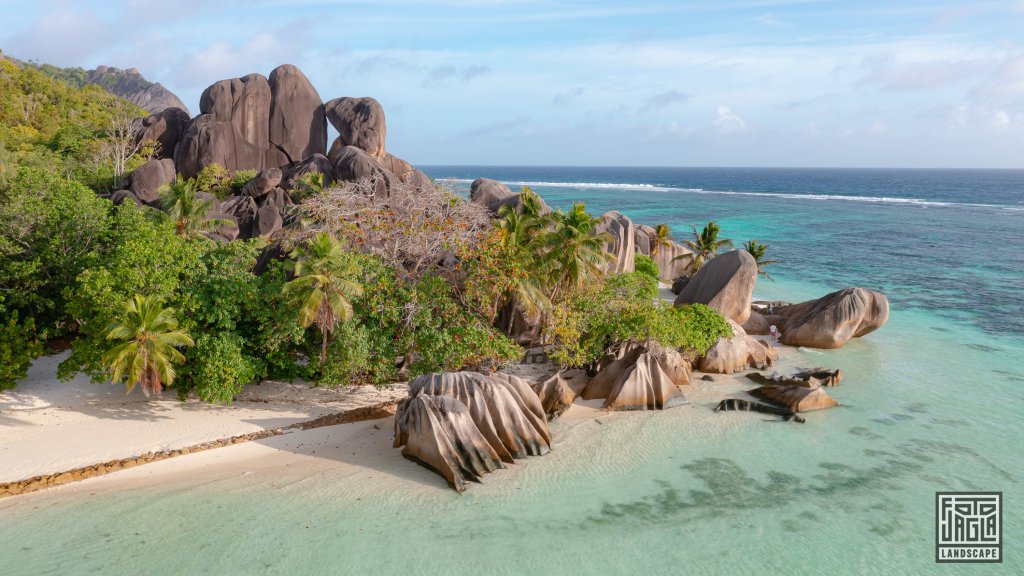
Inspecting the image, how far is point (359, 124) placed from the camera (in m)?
52.5

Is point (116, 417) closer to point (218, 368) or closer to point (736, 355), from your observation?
point (218, 368)

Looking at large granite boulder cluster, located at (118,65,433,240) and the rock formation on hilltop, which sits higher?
the rock formation on hilltop

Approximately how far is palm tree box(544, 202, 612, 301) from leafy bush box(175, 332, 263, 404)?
1097cm

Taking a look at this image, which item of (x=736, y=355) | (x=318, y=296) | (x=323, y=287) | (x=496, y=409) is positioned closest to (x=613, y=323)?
(x=736, y=355)

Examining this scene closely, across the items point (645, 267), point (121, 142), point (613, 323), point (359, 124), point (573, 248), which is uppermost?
point (359, 124)

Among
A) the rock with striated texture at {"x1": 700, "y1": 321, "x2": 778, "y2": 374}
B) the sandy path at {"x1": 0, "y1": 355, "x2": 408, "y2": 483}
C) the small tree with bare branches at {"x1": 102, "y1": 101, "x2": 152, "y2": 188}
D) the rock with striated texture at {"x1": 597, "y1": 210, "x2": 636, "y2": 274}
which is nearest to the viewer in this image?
the sandy path at {"x1": 0, "y1": 355, "x2": 408, "y2": 483}

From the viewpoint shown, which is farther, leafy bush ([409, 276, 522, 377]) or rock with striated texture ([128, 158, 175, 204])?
rock with striated texture ([128, 158, 175, 204])

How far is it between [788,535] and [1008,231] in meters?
70.8

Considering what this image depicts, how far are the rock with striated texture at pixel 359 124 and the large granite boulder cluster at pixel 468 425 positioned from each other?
37.6m

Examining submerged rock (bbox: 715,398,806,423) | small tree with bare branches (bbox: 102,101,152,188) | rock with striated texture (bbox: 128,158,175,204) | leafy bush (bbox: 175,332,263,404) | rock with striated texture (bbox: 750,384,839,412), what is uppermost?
small tree with bare branches (bbox: 102,101,152,188)

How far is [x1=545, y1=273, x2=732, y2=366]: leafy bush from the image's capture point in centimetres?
2209

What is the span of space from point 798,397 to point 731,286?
8.37 m

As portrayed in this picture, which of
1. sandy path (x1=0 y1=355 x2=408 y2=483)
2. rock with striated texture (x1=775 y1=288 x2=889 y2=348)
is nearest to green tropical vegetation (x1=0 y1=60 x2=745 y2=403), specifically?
sandy path (x1=0 y1=355 x2=408 y2=483)

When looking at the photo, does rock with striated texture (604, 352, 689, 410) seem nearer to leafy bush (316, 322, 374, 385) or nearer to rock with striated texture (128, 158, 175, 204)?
leafy bush (316, 322, 374, 385)
